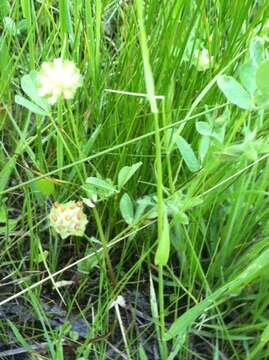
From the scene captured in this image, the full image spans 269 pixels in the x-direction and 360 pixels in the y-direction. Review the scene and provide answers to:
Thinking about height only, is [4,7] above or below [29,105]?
above

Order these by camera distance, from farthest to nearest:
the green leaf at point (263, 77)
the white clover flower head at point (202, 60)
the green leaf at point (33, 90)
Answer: the white clover flower head at point (202, 60) → the green leaf at point (33, 90) → the green leaf at point (263, 77)

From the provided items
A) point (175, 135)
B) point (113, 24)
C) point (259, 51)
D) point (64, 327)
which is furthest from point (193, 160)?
point (113, 24)

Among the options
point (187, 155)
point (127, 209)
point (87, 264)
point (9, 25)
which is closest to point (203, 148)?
point (187, 155)

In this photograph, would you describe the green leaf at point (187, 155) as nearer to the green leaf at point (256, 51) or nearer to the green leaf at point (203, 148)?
the green leaf at point (203, 148)

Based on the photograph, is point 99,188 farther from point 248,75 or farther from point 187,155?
point 248,75

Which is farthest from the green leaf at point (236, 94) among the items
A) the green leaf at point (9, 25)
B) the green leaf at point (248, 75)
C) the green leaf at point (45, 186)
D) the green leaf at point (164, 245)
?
the green leaf at point (9, 25)

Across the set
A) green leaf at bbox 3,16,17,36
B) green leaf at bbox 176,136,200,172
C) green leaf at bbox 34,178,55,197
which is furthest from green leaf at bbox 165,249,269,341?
green leaf at bbox 3,16,17,36

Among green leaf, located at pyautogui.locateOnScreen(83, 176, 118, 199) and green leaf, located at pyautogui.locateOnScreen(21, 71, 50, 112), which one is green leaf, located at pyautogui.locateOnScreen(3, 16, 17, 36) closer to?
green leaf, located at pyautogui.locateOnScreen(21, 71, 50, 112)

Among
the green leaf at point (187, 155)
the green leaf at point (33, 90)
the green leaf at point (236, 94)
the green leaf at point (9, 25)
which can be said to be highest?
the green leaf at point (9, 25)
